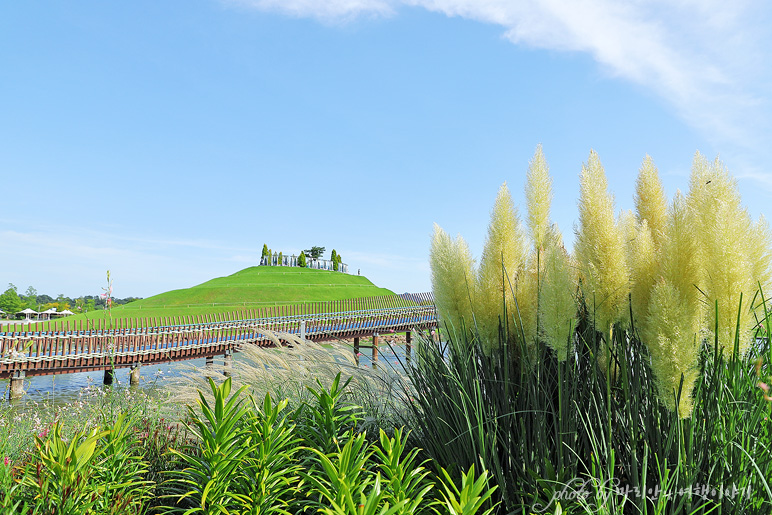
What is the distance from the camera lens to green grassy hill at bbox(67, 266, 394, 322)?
42844 millimetres

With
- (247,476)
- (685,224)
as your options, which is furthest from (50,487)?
(685,224)

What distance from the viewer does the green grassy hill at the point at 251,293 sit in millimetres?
42844

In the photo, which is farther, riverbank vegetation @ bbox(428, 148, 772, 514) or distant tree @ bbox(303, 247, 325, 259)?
distant tree @ bbox(303, 247, 325, 259)

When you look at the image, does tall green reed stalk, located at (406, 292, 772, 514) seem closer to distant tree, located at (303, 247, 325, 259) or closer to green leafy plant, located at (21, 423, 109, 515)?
green leafy plant, located at (21, 423, 109, 515)

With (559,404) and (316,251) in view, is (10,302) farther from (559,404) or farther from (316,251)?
(559,404)

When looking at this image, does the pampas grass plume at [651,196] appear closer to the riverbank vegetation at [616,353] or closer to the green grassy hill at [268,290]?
the riverbank vegetation at [616,353]

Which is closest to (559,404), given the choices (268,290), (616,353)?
(616,353)

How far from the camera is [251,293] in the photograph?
50500 millimetres

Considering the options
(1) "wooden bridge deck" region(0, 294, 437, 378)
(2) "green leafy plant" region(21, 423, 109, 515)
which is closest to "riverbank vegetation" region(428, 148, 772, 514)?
(2) "green leafy plant" region(21, 423, 109, 515)

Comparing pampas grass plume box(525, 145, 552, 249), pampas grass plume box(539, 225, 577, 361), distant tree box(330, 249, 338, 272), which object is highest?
distant tree box(330, 249, 338, 272)

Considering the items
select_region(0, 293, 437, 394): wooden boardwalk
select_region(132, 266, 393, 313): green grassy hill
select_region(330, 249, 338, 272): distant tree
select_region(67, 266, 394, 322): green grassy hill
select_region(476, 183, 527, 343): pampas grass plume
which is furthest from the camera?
select_region(330, 249, 338, 272): distant tree

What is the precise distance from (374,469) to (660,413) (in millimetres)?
1317

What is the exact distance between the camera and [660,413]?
73.9 inches

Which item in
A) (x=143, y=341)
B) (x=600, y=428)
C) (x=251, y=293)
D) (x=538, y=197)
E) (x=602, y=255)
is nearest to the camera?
(x=600, y=428)
